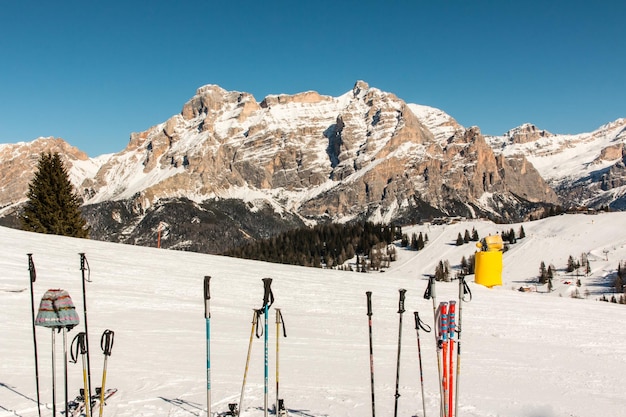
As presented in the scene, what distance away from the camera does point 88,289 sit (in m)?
21.6

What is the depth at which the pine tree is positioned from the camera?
44.0 metres

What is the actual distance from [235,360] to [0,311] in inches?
366

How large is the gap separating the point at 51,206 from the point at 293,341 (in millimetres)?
35899

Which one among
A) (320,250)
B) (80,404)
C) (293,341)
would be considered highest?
(320,250)

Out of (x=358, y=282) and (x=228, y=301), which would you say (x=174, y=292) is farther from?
(x=358, y=282)

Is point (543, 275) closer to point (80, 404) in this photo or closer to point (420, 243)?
point (420, 243)

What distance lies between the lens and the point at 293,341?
16953 mm

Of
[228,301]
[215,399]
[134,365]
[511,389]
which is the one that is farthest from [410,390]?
[228,301]

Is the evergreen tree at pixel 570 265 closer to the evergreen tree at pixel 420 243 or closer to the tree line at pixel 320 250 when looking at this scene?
the evergreen tree at pixel 420 243

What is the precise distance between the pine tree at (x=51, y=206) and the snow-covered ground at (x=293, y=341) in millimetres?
13018

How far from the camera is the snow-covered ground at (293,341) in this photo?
1102 centimetres

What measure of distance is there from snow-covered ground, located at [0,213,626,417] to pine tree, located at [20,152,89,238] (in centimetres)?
1302

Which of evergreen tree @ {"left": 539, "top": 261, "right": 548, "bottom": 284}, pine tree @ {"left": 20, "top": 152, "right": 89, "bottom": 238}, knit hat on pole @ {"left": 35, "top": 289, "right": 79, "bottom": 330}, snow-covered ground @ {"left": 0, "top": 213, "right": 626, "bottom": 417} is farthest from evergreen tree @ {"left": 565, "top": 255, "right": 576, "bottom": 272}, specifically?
knit hat on pole @ {"left": 35, "top": 289, "right": 79, "bottom": 330}

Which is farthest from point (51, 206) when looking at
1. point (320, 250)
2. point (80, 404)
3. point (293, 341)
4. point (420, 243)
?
point (420, 243)
